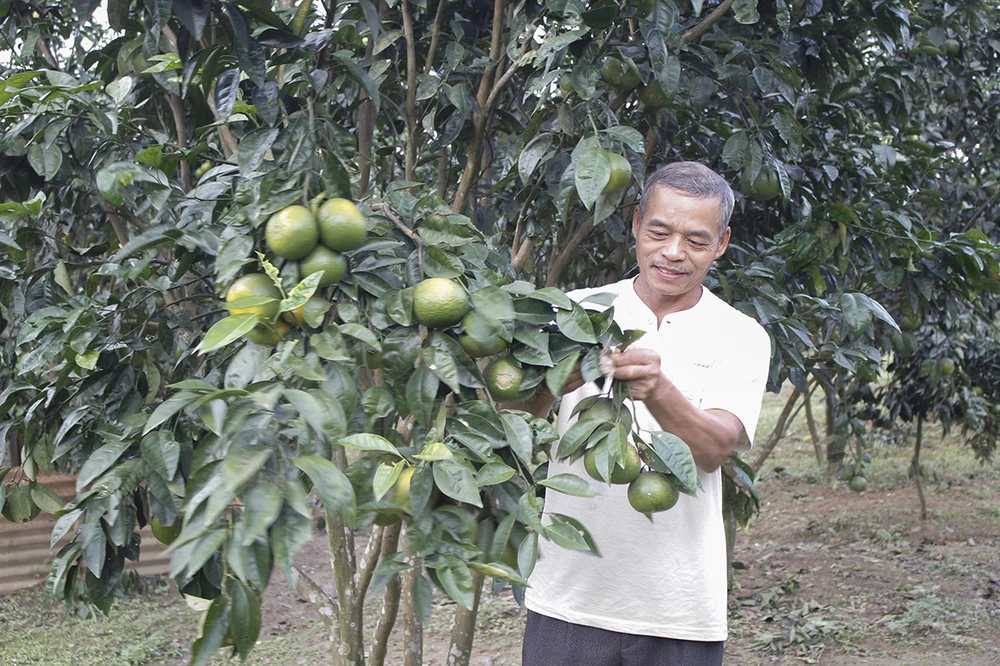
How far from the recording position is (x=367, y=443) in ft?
3.34

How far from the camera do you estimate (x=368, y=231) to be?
126cm

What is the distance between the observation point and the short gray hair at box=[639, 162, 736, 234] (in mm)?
1655

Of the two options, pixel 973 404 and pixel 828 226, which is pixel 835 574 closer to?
pixel 973 404

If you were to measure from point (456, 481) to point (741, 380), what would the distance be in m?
0.80

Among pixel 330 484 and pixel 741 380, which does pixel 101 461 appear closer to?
pixel 330 484

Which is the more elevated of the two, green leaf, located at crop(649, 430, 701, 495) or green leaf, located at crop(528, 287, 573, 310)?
green leaf, located at crop(528, 287, 573, 310)

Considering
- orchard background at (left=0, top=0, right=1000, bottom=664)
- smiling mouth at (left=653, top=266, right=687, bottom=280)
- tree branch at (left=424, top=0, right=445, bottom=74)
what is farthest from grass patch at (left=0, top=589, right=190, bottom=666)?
smiling mouth at (left=653, top=266, right=687, bottom=280)

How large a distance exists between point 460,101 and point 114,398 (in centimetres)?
89

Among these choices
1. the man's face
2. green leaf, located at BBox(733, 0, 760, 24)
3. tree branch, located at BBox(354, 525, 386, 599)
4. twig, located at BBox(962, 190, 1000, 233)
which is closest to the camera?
the man's face

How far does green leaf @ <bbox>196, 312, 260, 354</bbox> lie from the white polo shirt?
2.49ft

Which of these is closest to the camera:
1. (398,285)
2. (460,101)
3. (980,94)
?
(398,285)

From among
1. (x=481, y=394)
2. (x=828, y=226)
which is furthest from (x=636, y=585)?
→ (x=828, y=226)

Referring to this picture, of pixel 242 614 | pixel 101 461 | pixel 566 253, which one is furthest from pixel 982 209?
pixel 242 614

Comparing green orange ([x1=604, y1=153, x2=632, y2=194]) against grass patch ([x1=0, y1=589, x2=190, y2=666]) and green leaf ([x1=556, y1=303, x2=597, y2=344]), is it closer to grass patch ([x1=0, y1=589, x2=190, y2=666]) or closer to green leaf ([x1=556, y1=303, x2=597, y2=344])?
green leaf ([x1=556, y1=303, x2=597, y2=344])
